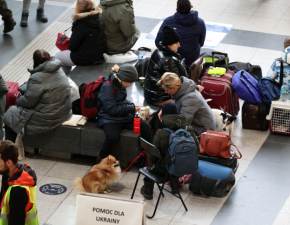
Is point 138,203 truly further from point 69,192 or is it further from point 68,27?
point 68,27

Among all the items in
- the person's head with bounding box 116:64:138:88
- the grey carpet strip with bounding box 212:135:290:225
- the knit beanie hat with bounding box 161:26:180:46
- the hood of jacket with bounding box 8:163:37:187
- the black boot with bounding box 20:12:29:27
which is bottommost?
the black boot with bounding box 20:12:29:27

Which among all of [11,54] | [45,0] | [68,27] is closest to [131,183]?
[11,54]

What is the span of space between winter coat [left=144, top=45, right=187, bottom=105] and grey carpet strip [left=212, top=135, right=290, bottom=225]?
154 centimetres

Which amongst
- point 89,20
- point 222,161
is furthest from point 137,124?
point 89,20

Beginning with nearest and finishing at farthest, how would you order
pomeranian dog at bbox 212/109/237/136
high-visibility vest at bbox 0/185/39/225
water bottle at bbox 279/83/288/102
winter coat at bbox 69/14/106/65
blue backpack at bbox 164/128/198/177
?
high-visibility vest at bbox 0/185/39/225 → blue backpack at bbox 164/128/198/177 → pomeranian dog at bbox 212/109/237/136 → water bottle at bbox 279/83/288/102 → winter coat at bbox 69/14/106/65

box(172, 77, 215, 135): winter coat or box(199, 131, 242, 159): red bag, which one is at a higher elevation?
box(172, 77, 215, 135): winter coat

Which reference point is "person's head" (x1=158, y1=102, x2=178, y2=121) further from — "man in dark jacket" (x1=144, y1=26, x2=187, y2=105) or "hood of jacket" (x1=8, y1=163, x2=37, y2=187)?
"hood of jacket" (x1=8, y1=163, x2=37, y2=187)

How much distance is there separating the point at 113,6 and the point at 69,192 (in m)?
3.55

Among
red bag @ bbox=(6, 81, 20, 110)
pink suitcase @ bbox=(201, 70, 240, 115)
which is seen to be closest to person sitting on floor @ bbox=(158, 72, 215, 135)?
pink suitcase @ bbox=(201, 70, 240, 115)

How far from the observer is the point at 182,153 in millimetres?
9641

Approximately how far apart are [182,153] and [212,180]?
85 cm

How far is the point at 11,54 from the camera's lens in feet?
47.4

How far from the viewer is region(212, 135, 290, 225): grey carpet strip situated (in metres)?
10.0

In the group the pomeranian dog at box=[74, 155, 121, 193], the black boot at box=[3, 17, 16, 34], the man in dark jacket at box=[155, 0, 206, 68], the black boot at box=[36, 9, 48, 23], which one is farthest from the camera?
the black boot at box=[36, 9, 48, 23]
